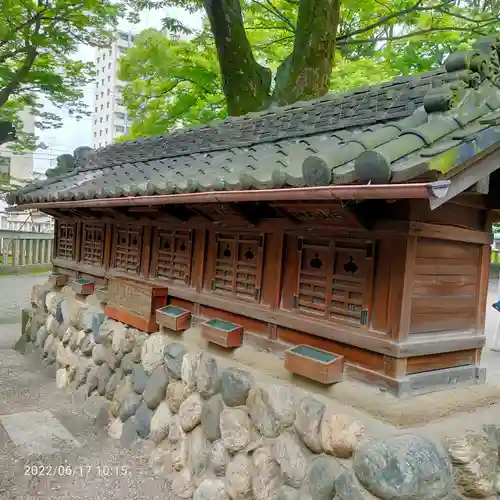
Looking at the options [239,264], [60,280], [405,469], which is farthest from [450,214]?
[60,280]

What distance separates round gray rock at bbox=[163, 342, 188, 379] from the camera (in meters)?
5.30

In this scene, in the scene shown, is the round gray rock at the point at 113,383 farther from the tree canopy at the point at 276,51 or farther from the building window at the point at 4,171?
the building window at the point at 4,171

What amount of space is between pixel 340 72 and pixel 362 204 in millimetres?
10987

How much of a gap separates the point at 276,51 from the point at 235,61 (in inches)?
171

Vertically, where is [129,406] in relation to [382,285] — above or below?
below

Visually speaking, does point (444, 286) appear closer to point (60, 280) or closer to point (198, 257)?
point (198, 257)

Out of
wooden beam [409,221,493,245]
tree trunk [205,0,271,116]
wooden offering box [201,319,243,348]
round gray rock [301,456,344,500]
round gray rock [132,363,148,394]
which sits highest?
tree trunk [205,0,271,116]

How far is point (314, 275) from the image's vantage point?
4.21 metres

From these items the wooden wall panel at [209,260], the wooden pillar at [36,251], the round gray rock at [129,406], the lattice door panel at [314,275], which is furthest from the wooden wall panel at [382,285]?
the wooden pillar at [36,251]

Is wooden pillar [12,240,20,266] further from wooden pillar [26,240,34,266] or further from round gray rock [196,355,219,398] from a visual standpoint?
round gray rock [196,355,219,398]

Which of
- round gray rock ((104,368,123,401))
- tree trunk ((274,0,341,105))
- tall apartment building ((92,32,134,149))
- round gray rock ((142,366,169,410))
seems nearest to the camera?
round gray rock ((142,366,169,410))

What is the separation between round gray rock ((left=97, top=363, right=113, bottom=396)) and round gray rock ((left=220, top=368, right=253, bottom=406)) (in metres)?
2.61

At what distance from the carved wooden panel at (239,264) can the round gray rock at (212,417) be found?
1098mm

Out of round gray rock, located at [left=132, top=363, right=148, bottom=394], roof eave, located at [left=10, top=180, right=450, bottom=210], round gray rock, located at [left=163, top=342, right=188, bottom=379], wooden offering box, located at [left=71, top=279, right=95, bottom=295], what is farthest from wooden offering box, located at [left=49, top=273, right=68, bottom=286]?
roof eave, located at [left=10, top=180, right=450, bottom=210]
